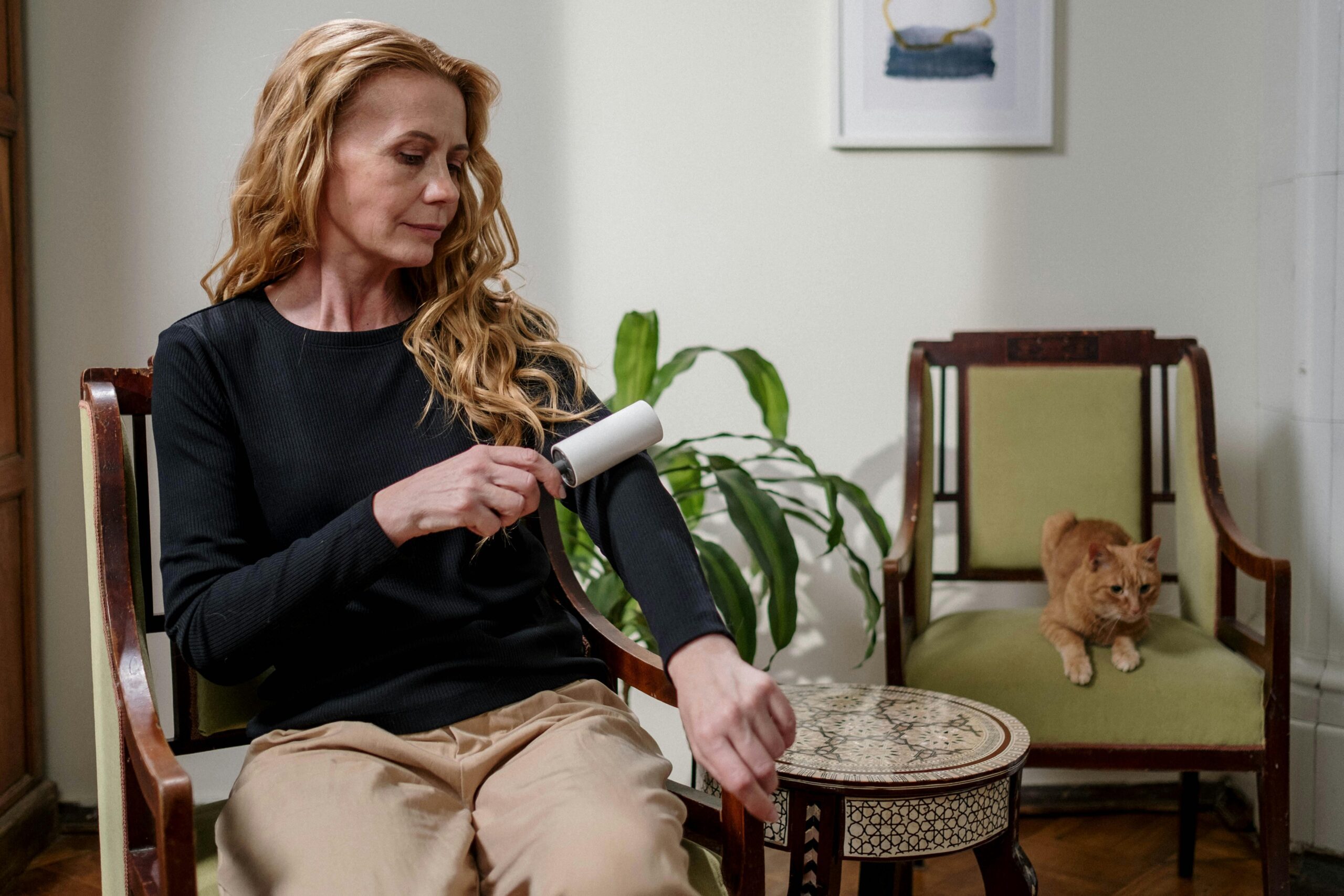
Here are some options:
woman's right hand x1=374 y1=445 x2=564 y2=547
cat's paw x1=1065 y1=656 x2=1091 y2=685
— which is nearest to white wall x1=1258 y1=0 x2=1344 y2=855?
cat's paw x1=1065 y1=656 x2=1091 y2=685

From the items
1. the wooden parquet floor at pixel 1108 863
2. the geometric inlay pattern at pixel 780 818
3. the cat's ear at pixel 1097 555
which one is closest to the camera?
the geometric inlay pattern at pixel 780 818

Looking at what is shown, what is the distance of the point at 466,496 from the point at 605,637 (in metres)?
0.32

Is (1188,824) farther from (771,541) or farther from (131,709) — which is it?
(131,709)

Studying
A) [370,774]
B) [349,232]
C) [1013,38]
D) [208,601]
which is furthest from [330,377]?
[1013,38]

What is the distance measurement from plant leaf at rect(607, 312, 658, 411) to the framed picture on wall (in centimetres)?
69

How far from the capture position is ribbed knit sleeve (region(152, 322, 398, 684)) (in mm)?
1100

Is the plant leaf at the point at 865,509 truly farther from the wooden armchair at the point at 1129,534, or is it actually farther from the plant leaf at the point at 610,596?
the plant leaf at the point at 610,596

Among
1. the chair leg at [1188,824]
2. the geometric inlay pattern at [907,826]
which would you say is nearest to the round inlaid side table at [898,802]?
the geometric inlay pattern at [907,826]

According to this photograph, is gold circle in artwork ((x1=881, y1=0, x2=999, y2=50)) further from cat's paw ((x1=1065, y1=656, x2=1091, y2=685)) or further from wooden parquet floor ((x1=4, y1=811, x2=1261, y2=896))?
wooden parquet floor ((x1=4, y1=811, x2=1261, y2=896))

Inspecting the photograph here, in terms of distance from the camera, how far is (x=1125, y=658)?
1.87 metres

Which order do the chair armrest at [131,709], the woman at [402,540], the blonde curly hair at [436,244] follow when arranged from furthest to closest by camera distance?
the blonde curly hair at [436,244], the woman at [402,540], the chair armrest at [131,709]

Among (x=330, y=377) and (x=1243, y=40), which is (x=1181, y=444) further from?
(x=330, y=377)

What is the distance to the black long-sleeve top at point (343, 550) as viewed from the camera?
1116 millimetres

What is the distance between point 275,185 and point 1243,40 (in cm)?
218
